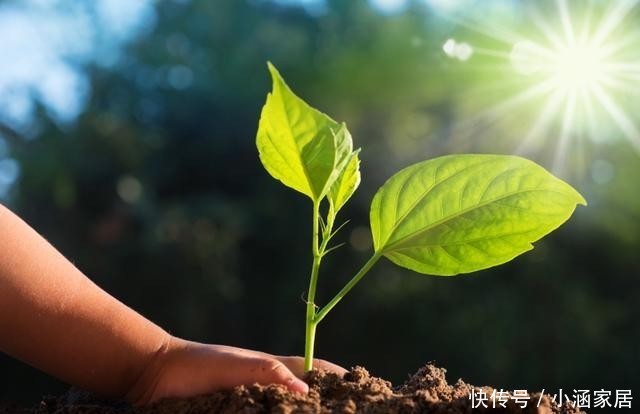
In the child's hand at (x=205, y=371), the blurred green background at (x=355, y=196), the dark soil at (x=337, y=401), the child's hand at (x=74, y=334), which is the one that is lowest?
the dark soil at (x=337, y=401)

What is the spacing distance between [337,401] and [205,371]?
138 millimetres

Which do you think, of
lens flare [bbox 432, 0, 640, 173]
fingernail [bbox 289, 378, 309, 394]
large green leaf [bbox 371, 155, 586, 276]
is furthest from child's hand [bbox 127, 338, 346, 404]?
lens flare [bbox 432, 0, 640, 173]

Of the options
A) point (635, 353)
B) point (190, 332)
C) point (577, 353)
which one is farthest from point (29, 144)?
point (635, 353)

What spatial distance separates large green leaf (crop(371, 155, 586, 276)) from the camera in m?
0.62

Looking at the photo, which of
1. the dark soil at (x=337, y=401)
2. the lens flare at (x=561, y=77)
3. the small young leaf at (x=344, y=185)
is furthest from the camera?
the lens flare at (x=561, y=77)

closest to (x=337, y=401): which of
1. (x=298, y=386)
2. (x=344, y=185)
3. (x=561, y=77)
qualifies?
(x=298, y=386)

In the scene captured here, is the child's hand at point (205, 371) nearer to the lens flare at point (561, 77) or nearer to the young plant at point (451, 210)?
the young plant at point (451, 210)

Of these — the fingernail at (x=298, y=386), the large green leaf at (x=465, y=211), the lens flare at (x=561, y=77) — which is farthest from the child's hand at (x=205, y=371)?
the lens flare at (x=561, y=77)

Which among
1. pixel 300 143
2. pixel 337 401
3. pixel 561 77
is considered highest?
pixel 561 77

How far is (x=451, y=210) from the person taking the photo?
637mm

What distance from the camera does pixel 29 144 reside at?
3270 millimetres

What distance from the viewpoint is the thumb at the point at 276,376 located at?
57 centimetres

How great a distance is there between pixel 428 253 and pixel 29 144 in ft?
9.78

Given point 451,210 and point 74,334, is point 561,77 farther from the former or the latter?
point 74,334
